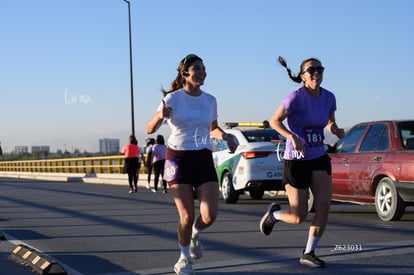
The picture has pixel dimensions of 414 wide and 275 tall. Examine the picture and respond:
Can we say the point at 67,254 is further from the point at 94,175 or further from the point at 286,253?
the point at 94,175

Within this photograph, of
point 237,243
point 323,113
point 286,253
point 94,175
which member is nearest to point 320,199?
point 323,113

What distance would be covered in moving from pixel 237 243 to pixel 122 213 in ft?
16.7

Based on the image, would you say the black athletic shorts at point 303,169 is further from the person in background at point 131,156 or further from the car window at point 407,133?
the person in background at point 131,156

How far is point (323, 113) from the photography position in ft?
20.7

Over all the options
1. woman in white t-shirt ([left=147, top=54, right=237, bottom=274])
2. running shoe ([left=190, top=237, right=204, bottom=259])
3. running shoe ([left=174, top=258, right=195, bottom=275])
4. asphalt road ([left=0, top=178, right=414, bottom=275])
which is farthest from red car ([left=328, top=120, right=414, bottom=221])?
running shoe ([left=174, top=258, right=195, bottom=275])

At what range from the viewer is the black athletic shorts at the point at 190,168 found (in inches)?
227

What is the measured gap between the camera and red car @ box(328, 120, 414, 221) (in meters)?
9.94

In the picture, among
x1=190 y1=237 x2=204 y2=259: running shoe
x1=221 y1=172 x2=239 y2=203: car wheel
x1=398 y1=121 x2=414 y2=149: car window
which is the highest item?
x1=398 y1=121 x2=414 y2=149: car window

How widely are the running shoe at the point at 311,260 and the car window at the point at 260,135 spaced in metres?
7.83

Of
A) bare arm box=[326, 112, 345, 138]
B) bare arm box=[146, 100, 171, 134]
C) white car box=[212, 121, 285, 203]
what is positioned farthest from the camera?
white car box=[212, 121, 285, 203]

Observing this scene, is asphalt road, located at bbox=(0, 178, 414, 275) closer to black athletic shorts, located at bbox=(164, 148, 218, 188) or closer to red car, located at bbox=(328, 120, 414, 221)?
red car, located at bbox=(328, 120, 414, 221)

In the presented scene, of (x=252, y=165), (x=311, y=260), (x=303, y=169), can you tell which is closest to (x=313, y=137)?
(x=303, y=169)

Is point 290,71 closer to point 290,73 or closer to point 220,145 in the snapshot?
point 290,73

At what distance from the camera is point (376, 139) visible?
10.8 meters
